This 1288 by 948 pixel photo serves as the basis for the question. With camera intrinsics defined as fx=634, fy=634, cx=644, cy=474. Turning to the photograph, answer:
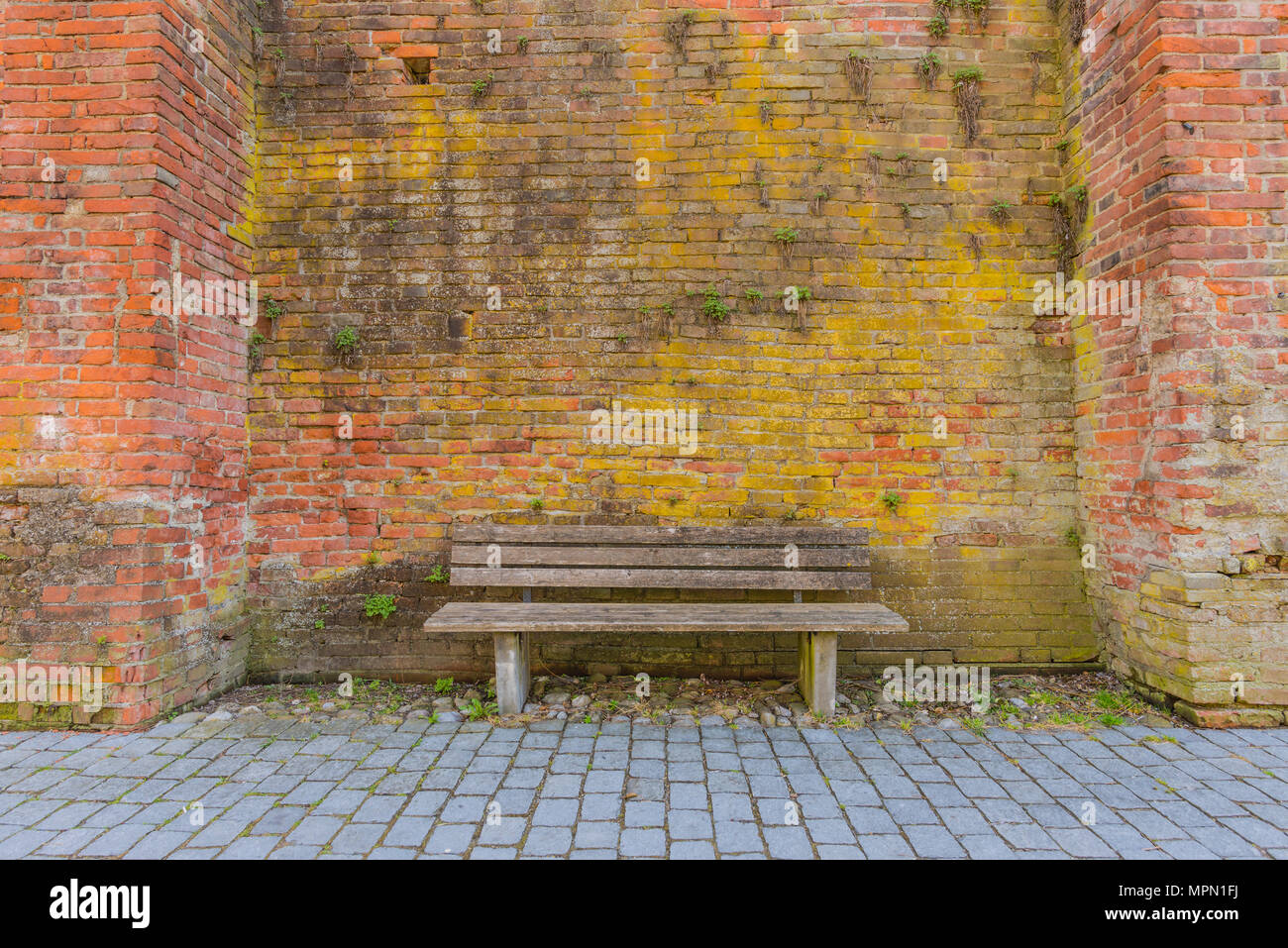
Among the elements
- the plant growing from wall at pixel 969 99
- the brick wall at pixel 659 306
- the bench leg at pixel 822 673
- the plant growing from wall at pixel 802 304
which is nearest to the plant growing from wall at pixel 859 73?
the brick wall at pixel 659 306

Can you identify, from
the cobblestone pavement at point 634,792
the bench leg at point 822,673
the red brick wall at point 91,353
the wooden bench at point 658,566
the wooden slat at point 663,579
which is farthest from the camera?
the wooden slat at point 663,579

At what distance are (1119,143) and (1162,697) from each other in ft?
11.0

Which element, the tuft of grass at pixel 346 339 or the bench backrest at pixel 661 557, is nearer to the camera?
the bench backrest at pixel 661 557

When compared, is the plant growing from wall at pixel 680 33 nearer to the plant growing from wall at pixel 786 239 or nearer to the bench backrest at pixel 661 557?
the plant growing from wall at pixel 786 239

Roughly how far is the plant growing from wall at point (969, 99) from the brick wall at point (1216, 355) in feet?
2.94

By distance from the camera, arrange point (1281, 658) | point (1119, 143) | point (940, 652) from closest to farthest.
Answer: point (1281, 658), point (1119, 143), point (940, 652)

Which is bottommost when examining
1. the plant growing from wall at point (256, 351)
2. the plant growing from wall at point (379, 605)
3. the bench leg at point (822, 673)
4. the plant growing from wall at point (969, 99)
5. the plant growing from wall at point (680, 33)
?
the bench leg at point (822, 673)

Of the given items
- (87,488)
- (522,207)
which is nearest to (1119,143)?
(522,207)

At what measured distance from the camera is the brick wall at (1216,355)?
139 inches

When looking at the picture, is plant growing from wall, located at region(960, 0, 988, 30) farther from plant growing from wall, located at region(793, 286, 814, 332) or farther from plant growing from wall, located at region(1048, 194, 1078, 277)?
plant growing from wall, located at region(793, 286, 814, 332)

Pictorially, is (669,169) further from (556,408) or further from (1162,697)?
(1162,697)

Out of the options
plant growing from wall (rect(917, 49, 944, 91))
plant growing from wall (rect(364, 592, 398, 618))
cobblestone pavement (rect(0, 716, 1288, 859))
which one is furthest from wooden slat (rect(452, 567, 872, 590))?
plant growing from wall (rect(917, 49, 944, 91))

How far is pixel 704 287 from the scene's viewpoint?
4.33 meters

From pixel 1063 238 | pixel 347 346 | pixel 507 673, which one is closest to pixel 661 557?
pixel 507 673
